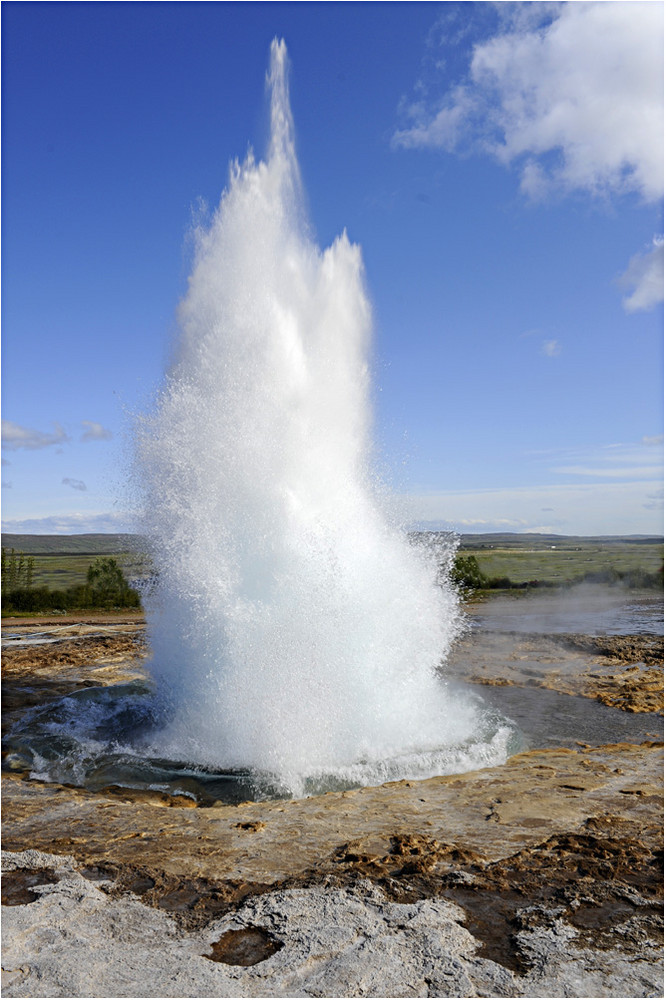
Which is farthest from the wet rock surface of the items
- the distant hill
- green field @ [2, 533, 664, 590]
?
the distant hill

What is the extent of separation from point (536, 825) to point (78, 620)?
23.3 m

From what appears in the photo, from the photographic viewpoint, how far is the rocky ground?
392 cm

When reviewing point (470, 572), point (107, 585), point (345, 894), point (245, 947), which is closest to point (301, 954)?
point (245, 947)

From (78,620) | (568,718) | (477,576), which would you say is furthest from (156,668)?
(477,576)

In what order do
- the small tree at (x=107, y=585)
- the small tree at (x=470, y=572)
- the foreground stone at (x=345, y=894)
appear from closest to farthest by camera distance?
the foreground stone at (x=345, y=894), the small tree at (x=107, y=585), the small tree at (x=470, y=572)

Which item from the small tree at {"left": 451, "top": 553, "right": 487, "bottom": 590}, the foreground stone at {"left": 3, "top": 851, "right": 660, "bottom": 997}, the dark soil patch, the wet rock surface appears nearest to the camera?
the foreground stone at {"left": 3, "top": 851, "right": 660, "bottom": 997}

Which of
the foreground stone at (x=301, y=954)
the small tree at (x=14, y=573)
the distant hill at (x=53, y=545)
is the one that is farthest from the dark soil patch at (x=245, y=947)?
the distant hill at (x=53, y=545)

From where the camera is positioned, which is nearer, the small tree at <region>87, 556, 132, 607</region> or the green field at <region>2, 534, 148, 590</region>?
the green field at <region>2, 534, 148, 590</region>

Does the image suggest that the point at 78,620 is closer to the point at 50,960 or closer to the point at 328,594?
the point at 328,594

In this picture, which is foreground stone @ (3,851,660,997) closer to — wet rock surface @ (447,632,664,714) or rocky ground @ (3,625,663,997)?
rocky ground @ (3,625,663,997)

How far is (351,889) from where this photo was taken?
4945 millimetres

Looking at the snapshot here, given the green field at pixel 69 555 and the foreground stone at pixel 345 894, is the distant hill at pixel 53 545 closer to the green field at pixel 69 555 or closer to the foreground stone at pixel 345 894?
the green field at pixel 69 555

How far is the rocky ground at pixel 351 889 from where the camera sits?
3.92 metres

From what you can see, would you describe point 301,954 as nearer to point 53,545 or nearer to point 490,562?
point 490,562
